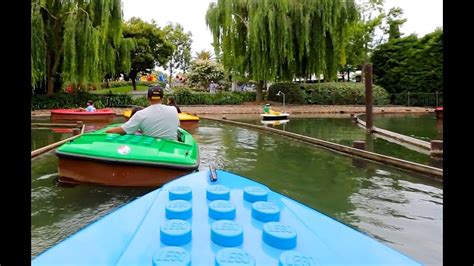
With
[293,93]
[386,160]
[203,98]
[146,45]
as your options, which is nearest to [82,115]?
[203,98]

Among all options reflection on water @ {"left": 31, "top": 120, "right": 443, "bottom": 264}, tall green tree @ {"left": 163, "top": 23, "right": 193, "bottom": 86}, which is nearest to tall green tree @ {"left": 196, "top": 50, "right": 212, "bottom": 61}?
tall green tree @ {"left": 163, "top": 23, "right": 193, "bottom": 86}

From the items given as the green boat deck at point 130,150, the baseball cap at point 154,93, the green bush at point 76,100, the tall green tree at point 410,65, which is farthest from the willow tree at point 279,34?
the green boat deck at point 130,150

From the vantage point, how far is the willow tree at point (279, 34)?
2095 centimetres

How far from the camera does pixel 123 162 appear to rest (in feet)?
14.2

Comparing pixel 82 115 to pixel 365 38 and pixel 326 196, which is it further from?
pixel 365 38

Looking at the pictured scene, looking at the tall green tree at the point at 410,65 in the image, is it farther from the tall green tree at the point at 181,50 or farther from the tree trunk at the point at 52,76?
the tall green tree at the point at 181,50

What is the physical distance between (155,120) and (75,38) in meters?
14.9

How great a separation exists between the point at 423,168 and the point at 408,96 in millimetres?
22795

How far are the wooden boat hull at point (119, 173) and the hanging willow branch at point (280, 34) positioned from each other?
57.5 feet

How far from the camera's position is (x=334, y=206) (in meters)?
4.14

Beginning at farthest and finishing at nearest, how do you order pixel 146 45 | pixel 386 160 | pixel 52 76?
pixel 146 45 → pixel 52 76 → pixel 386 160

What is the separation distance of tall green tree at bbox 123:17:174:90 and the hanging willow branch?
1103cm
